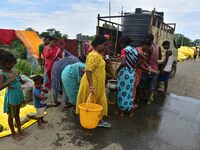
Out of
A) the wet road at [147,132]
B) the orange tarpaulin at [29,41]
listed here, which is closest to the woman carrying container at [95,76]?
the wet road at [147,132]

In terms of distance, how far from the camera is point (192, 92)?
22.5ft

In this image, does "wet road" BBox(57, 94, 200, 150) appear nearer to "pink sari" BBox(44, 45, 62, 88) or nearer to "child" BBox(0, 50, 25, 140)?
"child" BBox(0, 50, 25, 140)

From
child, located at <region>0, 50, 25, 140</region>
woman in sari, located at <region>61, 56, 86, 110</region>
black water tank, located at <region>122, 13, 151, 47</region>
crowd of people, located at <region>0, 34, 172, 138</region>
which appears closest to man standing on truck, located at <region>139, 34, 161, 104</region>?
crowd of people, located at <region>0, 34, 172, 138</region>

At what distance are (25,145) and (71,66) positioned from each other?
1755 millimetres

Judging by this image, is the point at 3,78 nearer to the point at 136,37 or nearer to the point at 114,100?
the point at 114,100

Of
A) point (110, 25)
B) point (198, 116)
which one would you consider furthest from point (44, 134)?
point (110, 25)

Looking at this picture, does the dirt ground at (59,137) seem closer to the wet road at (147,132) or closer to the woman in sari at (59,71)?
the wet road at (147,132)

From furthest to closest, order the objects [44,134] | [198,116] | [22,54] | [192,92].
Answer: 1. [22,54]
2. [192,92]
3. [198,116]
4. [44,134]

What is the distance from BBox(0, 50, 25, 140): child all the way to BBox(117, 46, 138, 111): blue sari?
189cm

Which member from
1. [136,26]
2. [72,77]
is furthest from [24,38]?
[72,77]

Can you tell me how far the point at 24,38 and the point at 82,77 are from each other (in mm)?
5149

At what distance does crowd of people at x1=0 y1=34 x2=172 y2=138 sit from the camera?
2.80m

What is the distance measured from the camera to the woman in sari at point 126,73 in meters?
3.59

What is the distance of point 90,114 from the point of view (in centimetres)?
308
